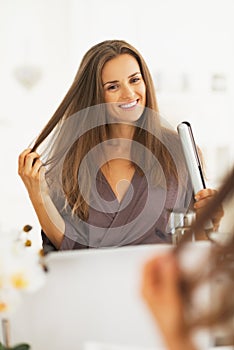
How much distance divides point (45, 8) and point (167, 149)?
1.40 meters

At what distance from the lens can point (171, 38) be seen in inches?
110

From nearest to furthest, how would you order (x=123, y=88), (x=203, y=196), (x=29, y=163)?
(x=203, y=196) < (x=29, y=163) < (x=123, y=88)

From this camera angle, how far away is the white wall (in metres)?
2.76

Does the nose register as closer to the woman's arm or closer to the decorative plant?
the woman's arm

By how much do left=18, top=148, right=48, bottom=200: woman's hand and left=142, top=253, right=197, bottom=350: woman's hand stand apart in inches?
33.7

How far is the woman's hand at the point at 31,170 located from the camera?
140cm

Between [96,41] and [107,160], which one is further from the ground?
[96,41]

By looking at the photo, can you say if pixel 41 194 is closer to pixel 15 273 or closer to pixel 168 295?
pixel 15 273

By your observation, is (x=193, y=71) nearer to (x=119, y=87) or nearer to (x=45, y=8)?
(x=45, y=8)

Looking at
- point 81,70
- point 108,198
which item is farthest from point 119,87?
point 108,198

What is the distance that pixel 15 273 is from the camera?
0.88 m

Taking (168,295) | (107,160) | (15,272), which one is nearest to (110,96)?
(107,160)

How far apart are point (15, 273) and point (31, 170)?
536 mm

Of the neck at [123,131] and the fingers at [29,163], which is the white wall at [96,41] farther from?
the fingers at [29,163]
